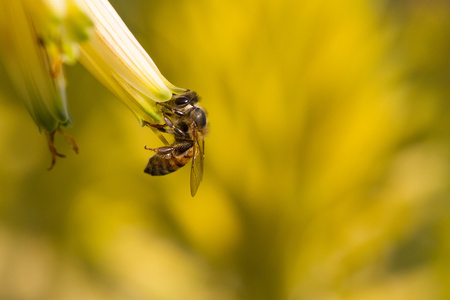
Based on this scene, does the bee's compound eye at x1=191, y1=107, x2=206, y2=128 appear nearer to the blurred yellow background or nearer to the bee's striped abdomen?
the bee's striped abdomen

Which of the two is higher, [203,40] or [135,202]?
[203,40]

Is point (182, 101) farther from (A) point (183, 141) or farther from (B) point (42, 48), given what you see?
(B) point (42, 48)

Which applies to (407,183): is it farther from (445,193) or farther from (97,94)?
(97,94)

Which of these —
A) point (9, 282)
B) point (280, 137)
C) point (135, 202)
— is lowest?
point (9, 282)

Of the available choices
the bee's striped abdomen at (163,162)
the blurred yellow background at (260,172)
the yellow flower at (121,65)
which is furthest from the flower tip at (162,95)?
the blurred yellow background at (260,172)

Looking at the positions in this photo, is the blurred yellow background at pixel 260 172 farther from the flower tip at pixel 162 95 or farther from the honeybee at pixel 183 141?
the flower tip at pixel 162 95

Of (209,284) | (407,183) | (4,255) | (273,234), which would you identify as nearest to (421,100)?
(407,183)
